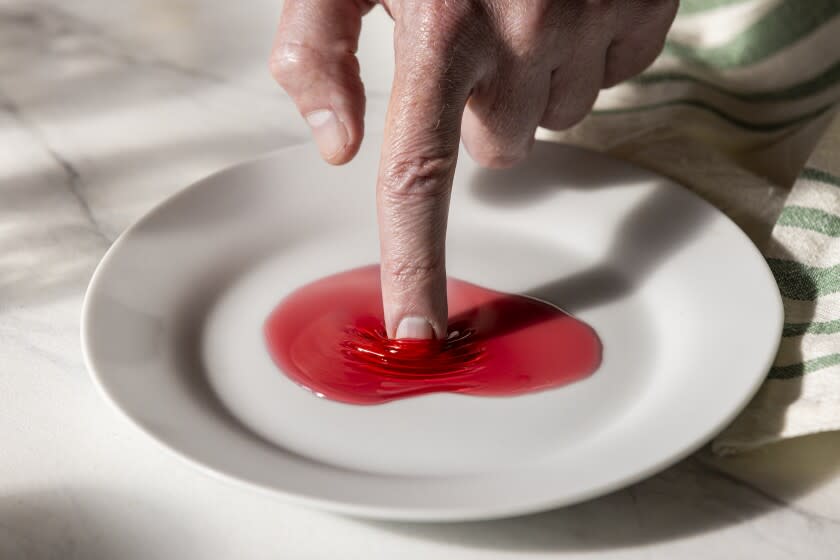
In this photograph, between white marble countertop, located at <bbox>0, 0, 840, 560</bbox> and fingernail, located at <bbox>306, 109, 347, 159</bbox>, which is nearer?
white marble countertop, located at <bbox>0, 0, 840, 560</bbox>

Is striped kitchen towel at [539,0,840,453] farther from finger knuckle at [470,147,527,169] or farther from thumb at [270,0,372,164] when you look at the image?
thumb at [270,0,372,164]

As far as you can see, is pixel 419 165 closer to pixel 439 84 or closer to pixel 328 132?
pixel 439 84

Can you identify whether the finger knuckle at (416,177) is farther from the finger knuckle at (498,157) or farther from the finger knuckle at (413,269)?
the finger knuckle at (498,157)

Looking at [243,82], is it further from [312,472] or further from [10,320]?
[312,472]

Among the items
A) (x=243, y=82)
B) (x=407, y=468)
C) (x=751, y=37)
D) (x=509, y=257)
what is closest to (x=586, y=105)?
(x=509, y=257)

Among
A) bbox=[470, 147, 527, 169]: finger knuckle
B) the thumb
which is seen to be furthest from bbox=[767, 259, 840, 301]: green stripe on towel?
the thumb

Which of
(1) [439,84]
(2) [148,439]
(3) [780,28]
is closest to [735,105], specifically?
(3) [780,28]

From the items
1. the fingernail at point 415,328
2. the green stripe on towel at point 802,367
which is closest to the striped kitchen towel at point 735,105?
the green stripe on towel at point 802,367

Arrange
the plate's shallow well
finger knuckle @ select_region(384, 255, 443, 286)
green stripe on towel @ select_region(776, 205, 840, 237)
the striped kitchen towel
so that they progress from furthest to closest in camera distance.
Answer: the striped kitchen towel, green stripe on towel @ select_region(776, 205, 840, 237), finger knuckle @ select_region(384, 255, 443, 286), the plate's shallow well
